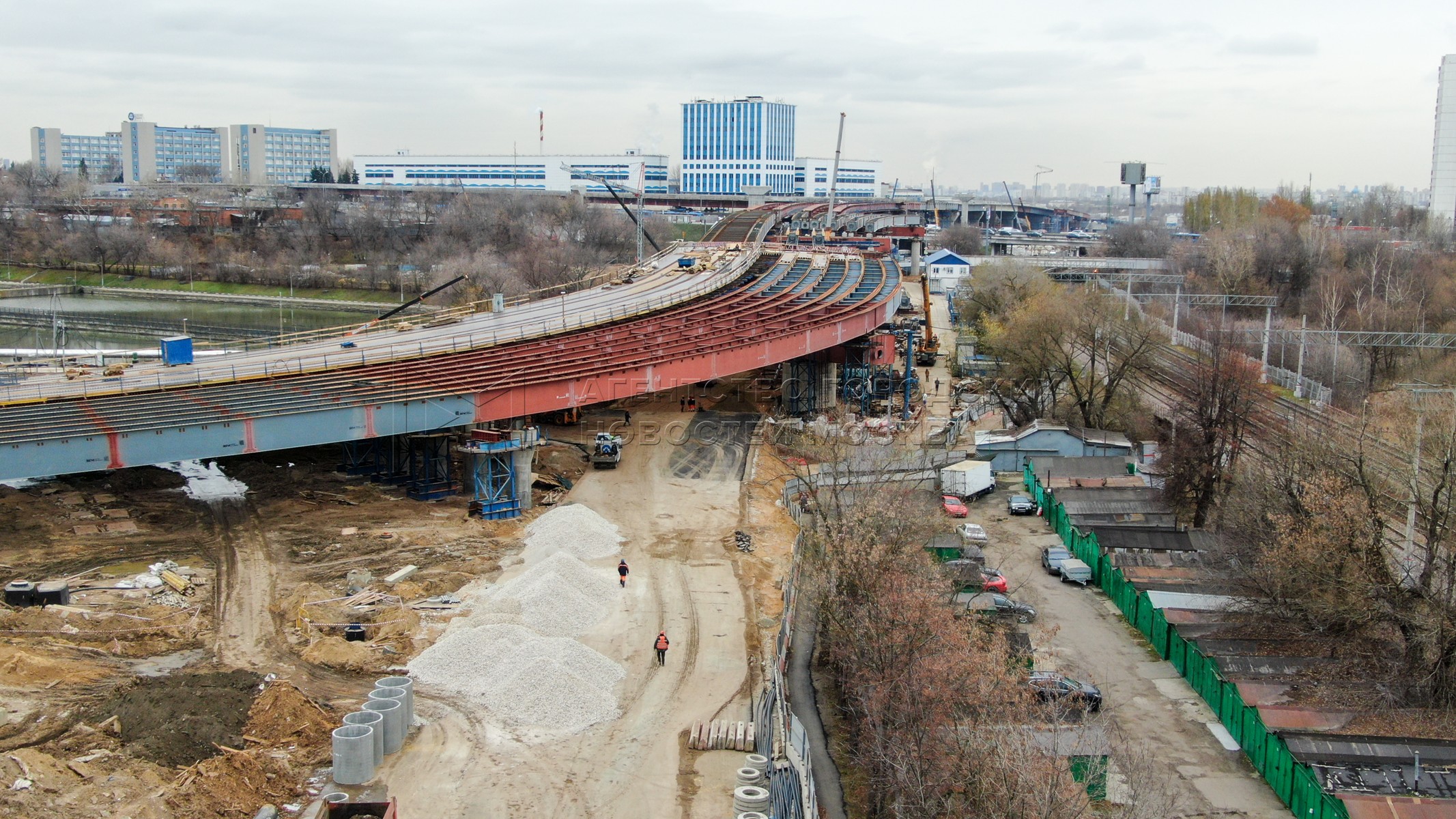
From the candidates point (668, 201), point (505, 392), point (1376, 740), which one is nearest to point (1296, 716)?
point (1376, 740)

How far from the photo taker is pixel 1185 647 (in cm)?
2575

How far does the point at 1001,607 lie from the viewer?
28.0 m

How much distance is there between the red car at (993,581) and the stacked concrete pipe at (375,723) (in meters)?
14.5

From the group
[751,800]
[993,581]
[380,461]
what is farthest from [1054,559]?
[380,461]

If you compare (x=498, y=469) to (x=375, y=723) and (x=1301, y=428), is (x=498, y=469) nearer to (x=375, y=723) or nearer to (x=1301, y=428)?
(x=375, y=723)

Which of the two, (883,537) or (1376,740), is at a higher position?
(883,537)

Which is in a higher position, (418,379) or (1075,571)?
(418,379)

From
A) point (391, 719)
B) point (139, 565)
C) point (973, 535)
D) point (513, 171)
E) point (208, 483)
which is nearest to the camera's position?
point (391, 719)

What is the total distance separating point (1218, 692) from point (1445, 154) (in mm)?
120297

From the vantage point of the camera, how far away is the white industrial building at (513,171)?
166 metres

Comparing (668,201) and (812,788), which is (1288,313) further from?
(668,201)

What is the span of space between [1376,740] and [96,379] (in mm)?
31846

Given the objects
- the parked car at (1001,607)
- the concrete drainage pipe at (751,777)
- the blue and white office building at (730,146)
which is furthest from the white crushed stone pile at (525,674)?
the blue and white office building at (730,146)

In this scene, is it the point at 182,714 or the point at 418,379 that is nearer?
the point at 182,714
